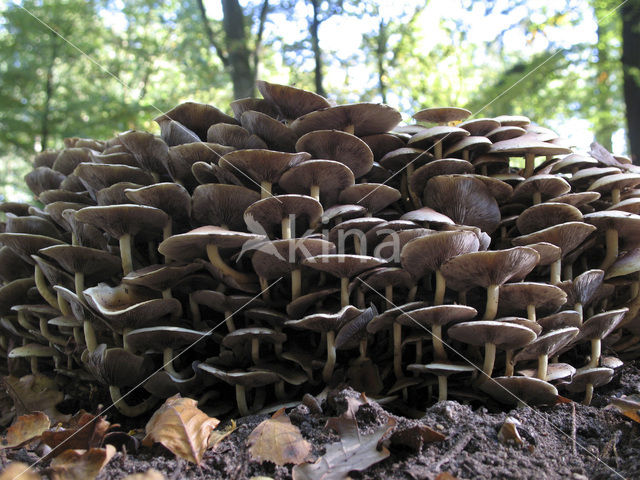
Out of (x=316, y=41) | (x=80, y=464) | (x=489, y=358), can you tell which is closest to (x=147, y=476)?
(x=80, y=464)

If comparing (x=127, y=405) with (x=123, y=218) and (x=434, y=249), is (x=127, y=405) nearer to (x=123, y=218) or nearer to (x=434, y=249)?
(x=123, y=218)

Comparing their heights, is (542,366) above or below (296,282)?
below

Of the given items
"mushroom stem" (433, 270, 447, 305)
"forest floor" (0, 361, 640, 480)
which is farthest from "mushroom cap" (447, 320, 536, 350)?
"forest floor" (0, 361, 640, 480)

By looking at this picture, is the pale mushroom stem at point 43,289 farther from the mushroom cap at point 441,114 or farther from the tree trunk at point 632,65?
the tree trunk at point 632,65

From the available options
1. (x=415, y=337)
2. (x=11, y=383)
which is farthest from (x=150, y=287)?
(x=415, y=337)

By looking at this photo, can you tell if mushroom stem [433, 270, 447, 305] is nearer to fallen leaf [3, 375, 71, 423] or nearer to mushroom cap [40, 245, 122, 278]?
mushroom cap [40, 245, 122, 278]

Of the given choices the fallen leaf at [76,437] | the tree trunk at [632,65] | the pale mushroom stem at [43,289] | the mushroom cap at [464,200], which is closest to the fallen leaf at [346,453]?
the fallen leaf at [76,437]
